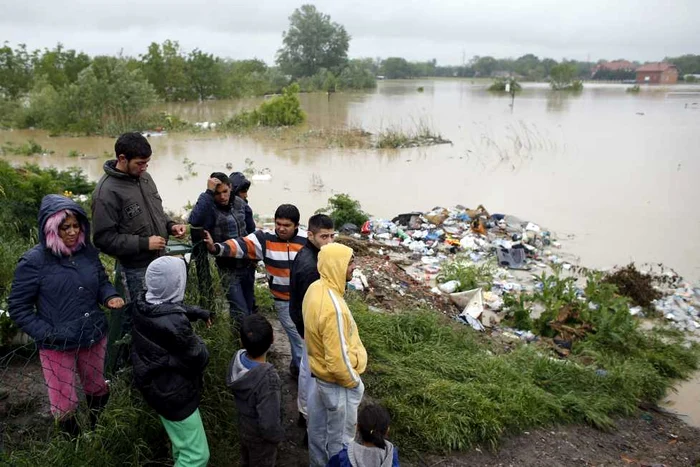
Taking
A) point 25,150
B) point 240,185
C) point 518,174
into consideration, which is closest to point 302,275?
point 240,185

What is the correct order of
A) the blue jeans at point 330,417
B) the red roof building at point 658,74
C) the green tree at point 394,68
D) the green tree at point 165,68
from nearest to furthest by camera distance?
the blue jeans at point 330,417 → the green tree at point 165,68 → the red roof building at point 658,74 → the green tree at point 394,68

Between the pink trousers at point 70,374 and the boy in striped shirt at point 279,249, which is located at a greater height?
the boy in striped shirt at point 279,249

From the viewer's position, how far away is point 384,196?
11.5m

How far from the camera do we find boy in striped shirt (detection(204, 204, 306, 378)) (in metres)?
3.09

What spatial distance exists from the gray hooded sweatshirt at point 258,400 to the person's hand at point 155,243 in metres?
0.82

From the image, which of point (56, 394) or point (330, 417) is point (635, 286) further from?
point (56, 394)

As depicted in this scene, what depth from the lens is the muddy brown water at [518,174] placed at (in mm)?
9211

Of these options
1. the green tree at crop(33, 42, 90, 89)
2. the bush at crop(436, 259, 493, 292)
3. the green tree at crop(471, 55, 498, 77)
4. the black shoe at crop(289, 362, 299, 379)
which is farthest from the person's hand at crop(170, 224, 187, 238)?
the green tree at crop(471, 55, 498, 77)

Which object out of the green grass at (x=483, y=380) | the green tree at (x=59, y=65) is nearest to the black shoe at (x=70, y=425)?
the green grass at (x=483, y=380)

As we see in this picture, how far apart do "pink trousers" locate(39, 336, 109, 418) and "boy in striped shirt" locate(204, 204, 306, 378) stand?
0.93 meters

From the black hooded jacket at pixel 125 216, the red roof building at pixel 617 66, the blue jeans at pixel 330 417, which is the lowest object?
the blue jeans at pixel 330 417

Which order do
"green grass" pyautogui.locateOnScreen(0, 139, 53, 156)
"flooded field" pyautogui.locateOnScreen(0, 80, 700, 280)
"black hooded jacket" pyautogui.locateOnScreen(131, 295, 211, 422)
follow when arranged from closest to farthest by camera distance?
"black hooded jacket" pyautogui.locateOnScreen(131, 295, 211, 422), "flooded field" pyautogui.locateOnScreen(0, 80, 700, 280), "green grass" pyautogui.locateOnScreen(0, 139, 53, 156)

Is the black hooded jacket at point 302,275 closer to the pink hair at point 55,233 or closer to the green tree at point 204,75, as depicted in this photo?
the pink hair at point 55,233

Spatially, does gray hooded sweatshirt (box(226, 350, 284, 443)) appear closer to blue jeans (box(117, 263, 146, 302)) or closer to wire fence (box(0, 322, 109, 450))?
wire fence (box(0, 322, 109, 450))
